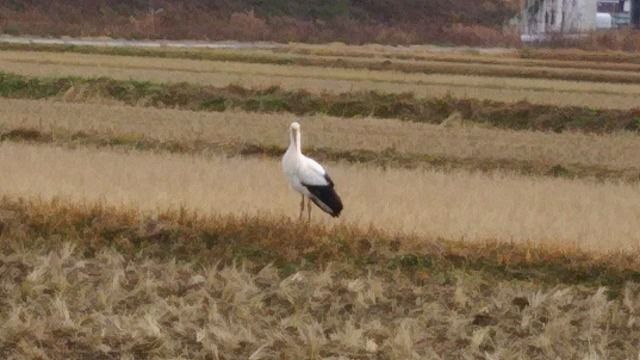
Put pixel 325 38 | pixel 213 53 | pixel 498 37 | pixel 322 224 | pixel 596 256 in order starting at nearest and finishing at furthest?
pixel 596 256, pixel 322 224, pixel 213 53, pixel 325 38, pixel 498 37

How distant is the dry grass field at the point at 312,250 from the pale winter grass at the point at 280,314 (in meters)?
0.02

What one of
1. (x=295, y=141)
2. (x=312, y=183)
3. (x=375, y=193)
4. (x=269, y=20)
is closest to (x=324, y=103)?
(x=375, y=193)

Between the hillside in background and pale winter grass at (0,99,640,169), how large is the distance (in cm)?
2898

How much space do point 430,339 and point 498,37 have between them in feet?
175

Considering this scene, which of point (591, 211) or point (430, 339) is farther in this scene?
point (591, 211)

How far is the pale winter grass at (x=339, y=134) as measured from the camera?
1794cm

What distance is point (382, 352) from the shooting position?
8.95 m

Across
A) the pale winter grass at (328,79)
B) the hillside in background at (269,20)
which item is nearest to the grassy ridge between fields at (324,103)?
the pale winter grass at (328,79)

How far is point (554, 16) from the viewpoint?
62438 millimetres

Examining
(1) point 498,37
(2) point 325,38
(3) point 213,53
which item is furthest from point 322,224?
(1) point 498,37

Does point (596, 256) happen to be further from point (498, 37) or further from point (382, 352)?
point (498, 37)

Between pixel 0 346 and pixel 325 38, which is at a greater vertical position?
pixel 0 346

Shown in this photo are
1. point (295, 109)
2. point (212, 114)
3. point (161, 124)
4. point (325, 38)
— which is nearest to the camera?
point (161, 124)

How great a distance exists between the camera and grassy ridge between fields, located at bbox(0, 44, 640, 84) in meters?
31.8
